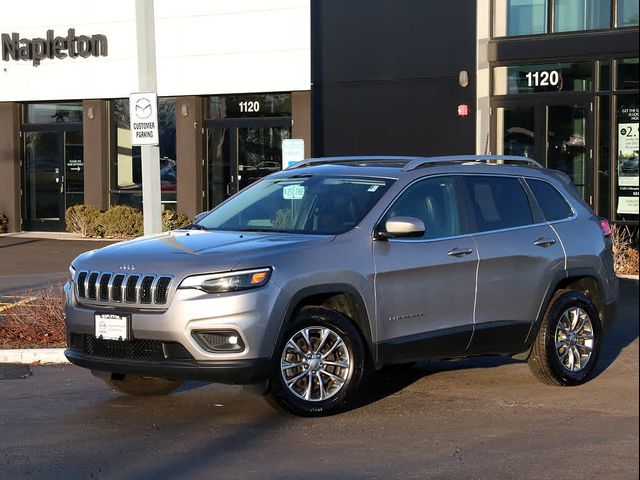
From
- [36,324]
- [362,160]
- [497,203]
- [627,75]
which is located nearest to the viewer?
[497,203]

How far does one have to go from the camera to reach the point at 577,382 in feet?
28.7

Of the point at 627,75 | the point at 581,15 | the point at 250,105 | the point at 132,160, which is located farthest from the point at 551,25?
the point at 132,160

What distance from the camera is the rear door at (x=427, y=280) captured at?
7.78 metres

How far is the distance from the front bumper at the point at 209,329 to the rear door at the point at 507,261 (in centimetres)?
190

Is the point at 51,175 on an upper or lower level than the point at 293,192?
lower

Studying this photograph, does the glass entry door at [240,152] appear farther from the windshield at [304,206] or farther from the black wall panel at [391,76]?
the windshield at [304,206]

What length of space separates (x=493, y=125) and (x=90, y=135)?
33.3 feet

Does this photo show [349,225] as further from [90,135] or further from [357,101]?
[90,135]

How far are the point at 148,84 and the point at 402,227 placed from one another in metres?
5.34

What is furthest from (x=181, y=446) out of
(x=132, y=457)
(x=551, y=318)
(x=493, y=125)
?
Answer: (x=493, y=125)

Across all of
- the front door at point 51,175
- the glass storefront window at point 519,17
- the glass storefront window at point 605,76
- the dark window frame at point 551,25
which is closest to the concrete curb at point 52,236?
the front door at point 51,175

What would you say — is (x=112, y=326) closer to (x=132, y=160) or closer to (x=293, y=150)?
(x=293, y=150)

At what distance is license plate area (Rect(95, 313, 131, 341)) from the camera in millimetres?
7266

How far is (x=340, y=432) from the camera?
282 inches
